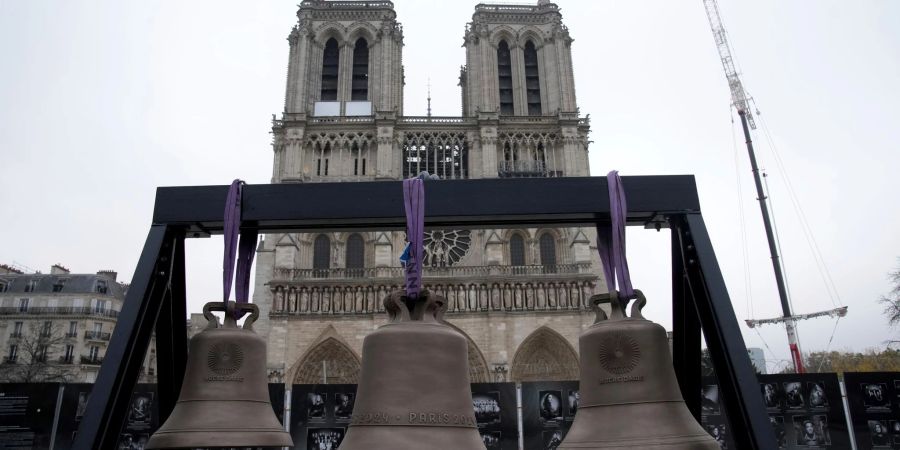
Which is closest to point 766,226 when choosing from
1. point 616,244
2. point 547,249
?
point 547,249

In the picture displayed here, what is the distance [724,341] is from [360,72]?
3525 centimetres

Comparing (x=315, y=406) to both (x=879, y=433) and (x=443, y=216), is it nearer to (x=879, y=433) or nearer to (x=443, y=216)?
(x=443, y=216)

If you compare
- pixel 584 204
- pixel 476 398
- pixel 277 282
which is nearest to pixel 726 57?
pixel 277 282

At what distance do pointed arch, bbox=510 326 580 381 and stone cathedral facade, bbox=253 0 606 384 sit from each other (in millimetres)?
65

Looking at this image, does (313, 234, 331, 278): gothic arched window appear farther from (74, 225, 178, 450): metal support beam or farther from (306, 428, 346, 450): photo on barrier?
(74, 225, 178, 450): metal support beam

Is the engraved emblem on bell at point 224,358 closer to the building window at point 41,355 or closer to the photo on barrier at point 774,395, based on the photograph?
the photo on barrier at point 774,395

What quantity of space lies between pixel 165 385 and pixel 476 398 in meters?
6.74

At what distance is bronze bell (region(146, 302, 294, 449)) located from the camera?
10.0ft

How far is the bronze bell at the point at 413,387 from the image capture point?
2600mm

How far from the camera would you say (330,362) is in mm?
29391

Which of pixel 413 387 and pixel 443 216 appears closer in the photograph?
pixel 413 387

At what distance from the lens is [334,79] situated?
3575 cm

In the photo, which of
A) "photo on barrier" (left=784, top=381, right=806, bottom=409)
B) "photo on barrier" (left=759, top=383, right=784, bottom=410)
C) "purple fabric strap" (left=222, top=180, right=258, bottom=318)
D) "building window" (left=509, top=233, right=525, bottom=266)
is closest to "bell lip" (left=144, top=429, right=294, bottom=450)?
"purple fabric strap" (left=222, top=180, right=258, bottom=318)

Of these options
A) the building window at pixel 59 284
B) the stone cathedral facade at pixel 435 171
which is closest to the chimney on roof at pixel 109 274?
the building window at pixel 59 284
